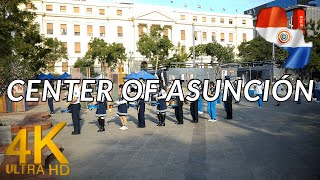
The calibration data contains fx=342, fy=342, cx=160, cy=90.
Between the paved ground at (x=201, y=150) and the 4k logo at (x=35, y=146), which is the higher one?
the 4k logo at (x=35, y=146)

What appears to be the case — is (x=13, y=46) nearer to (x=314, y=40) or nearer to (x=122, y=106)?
(x=122, y=106)

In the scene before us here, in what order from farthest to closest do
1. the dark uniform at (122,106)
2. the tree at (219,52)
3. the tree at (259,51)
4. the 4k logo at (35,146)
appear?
the tree at (219,52), the tree at (259,51), the dark uniform at (122,106), the 4k logo at (35,146)

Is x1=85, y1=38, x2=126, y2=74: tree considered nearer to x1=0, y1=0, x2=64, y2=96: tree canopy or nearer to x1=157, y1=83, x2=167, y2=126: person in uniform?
x1=0, y1=0, x2=64, y2=96: tree canopy

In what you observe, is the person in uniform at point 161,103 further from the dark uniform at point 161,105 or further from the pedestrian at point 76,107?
the pedestrian at point 76,107

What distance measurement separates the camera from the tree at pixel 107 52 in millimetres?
45812

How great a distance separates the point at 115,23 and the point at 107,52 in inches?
542

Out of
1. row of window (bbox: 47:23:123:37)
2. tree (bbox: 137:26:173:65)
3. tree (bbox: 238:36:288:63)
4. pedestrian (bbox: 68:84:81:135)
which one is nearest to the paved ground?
pedestrian (bbox: 68:84:81:135)

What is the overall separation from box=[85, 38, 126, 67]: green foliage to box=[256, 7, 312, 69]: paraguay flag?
1525 inches

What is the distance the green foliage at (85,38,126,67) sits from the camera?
45.8 metres

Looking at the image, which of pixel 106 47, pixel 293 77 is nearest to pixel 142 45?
pixel 106 47

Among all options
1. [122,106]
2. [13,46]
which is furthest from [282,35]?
[13,46]

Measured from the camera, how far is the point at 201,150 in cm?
806

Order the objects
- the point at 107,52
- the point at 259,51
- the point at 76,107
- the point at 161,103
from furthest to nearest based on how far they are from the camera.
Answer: the point at 259,51 < the point at 107,52 < the point at 161,103 < the point at 76,107

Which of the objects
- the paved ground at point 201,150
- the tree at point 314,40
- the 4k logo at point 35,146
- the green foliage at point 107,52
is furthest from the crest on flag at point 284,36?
the green foliage at point 107,52
